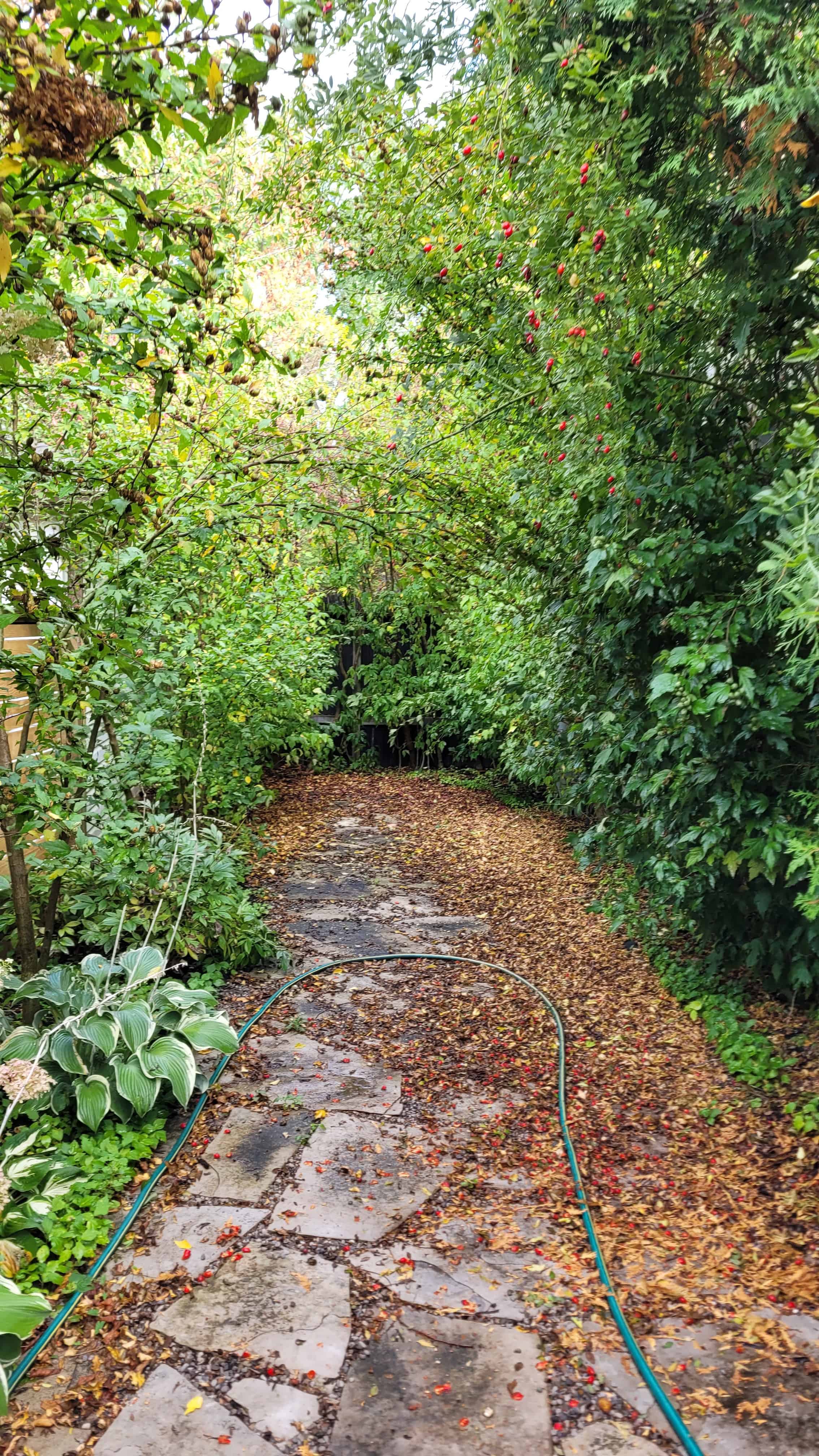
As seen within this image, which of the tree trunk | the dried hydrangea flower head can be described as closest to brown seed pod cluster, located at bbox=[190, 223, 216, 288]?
the tree trunk

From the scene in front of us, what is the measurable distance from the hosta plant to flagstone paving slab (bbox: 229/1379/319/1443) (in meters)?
1.10

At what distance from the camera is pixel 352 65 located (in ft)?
10.3

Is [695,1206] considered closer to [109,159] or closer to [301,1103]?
[301,1103]

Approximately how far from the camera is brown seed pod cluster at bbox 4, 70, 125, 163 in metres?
1.59

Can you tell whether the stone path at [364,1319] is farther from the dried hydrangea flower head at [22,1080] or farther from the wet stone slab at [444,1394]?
the dried hydrangea flower head at [22,1080]

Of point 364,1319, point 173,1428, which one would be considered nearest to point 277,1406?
point 173,1428

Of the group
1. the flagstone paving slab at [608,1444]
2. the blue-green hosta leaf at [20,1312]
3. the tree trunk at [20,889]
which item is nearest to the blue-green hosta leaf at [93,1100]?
the tree trunk at [20,889]

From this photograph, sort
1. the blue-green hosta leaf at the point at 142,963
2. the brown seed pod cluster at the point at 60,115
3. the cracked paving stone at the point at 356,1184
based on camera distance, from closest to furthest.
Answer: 1. the brown seed pod cluster at the point at 60,115
2. the cracked paving stone at the point at 356,1184
3. the blue-green hosta leaf at the point at 142,963

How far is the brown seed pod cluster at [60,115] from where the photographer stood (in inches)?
62.6

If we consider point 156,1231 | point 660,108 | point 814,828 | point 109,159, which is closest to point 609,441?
point 660,108

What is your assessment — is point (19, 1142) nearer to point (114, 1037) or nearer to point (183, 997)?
point (114, 1037)

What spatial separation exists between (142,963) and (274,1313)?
1.43 metres

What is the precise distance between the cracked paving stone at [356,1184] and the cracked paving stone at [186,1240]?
10 centimetres

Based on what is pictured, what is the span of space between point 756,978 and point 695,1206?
4.31 ft
